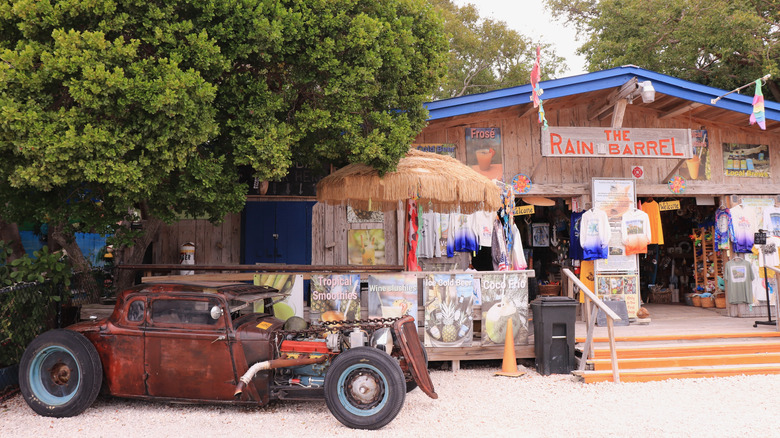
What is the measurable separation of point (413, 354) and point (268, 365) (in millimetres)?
1510

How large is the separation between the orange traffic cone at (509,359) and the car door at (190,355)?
380 cm

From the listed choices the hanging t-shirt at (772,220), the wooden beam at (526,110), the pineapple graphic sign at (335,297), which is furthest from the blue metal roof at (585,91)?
the pineapple graphic sign at (335,297)

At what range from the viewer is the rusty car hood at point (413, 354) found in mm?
5723

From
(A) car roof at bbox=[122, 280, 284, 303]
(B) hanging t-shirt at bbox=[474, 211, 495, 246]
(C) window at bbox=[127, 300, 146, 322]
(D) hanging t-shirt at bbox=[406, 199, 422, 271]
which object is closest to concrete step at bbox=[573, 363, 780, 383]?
(D) hanging t-shirt at bbox=[406, 199, 422, 271]

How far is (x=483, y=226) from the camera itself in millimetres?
10453

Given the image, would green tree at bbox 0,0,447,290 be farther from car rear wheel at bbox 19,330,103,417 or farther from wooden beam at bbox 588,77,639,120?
wooden beam at bbox 588,77,639,120

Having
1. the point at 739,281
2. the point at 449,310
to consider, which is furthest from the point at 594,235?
the point at 449,310

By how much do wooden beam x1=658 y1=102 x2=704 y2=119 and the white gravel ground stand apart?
5.36 meters

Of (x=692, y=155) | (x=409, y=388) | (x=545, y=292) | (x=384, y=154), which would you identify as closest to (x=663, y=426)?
(x=409, y=388)

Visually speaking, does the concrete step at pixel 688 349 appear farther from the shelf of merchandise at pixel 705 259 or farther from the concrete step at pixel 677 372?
the shelf of merchandise at pixel 705 259

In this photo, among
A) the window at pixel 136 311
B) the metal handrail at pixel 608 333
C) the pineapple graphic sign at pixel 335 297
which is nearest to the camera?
the window at pixel 136 311

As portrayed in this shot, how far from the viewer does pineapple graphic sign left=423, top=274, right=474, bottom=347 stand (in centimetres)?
796

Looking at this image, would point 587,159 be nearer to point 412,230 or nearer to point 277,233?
point 412,230

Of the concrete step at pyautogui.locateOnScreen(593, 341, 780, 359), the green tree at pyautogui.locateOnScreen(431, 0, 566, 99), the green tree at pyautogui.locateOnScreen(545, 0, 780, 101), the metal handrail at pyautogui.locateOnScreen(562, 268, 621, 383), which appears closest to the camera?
the metal handrail at pyautogui.locateOnScreen(562, 268, 621, 383)
